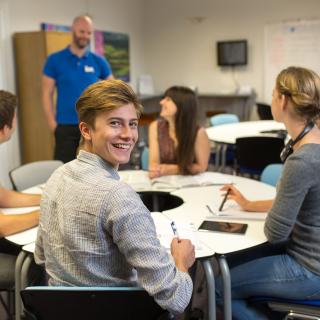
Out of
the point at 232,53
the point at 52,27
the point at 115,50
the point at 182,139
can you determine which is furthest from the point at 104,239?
the point at 232,53

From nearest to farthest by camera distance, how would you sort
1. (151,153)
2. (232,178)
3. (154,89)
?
1. (232,178)
2. (151,153)
3. (154,89)

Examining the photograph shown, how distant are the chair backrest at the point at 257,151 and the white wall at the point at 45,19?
2.56m

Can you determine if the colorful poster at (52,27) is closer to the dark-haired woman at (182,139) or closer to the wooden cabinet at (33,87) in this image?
the wooden cabinet at (33,87)

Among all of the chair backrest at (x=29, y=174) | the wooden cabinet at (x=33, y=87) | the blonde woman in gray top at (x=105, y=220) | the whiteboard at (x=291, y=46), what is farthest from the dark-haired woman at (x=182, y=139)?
the whiteboard at (x=291, y=46)

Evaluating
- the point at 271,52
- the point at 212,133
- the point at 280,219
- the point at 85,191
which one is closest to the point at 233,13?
the point at 271,52

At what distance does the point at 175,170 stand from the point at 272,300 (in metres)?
1.29

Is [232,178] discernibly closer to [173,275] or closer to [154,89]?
[173,275]

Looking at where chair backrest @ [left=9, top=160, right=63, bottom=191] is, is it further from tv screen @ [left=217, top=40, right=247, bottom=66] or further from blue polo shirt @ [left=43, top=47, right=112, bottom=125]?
tv screen @ [left=217, top=40, right=247, bottom=66]

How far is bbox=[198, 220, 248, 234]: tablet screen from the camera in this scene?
78.5 inches

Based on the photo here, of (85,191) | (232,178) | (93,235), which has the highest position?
(85,191)

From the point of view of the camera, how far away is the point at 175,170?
117 inches

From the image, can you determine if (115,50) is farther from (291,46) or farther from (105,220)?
(105,220)

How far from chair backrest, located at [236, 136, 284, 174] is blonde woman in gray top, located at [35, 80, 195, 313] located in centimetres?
267

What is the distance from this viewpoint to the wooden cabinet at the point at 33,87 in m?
4.86
